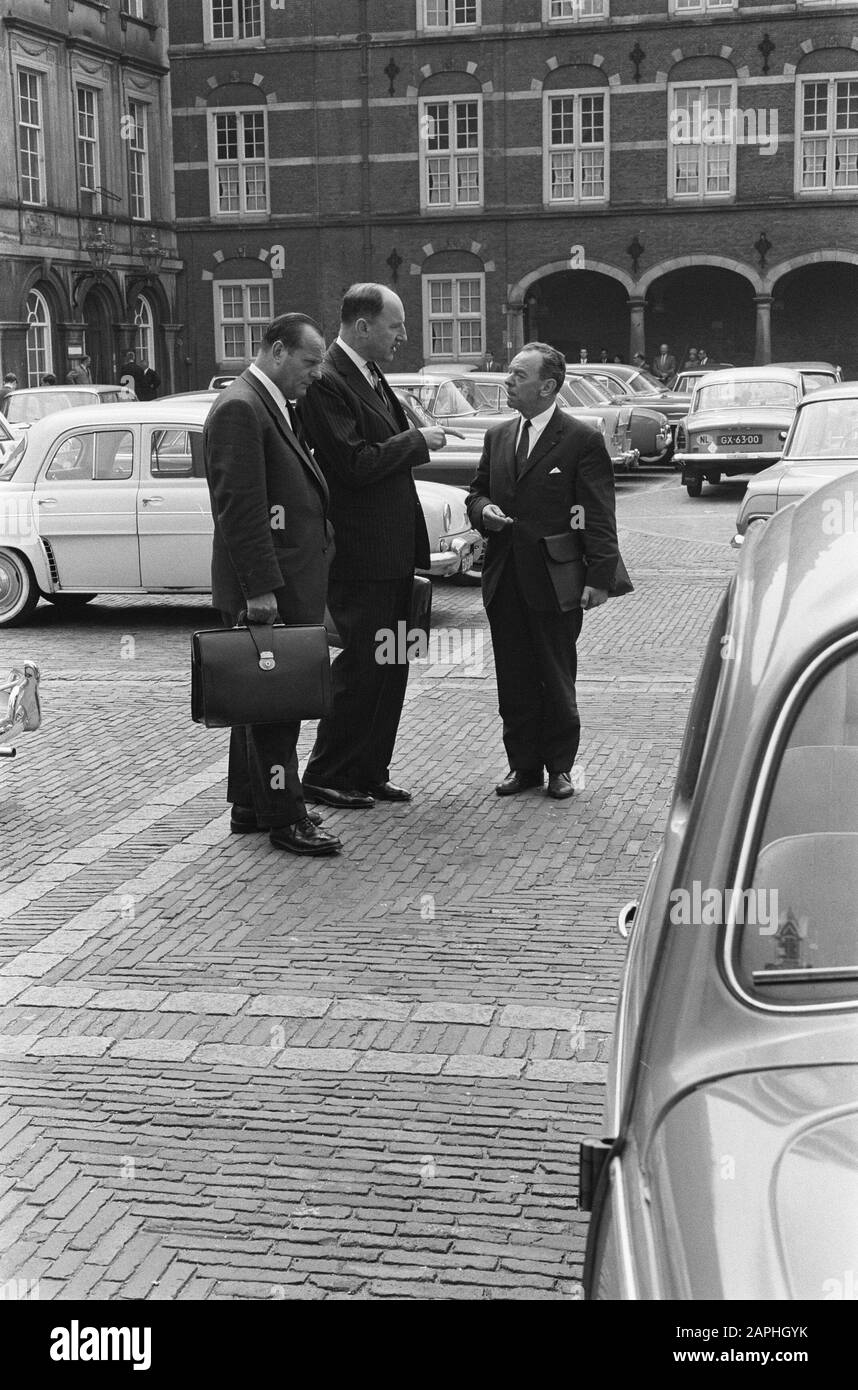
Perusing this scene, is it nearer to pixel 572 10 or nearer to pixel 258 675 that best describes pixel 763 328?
pixel 572 10

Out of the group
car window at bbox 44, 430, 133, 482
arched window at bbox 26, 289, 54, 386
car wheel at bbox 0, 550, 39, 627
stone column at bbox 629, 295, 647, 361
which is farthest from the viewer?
stone column at bbox 629, 295, 647, 361

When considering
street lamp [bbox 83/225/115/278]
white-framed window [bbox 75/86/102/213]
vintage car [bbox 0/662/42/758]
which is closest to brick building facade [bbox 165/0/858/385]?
white-framed window [bbox 75/86/102/213]

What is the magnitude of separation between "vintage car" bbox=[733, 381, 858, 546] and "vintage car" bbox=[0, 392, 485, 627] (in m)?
3.83

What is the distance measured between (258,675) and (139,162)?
3472cm

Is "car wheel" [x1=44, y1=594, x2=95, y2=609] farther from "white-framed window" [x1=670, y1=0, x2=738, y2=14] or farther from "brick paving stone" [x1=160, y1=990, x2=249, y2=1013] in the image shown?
"white-framed window" [x1=670, y1=0, x2=738, y2=14]

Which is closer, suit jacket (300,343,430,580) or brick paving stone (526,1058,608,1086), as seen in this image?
brick paving stone (526,1058,608,1086)

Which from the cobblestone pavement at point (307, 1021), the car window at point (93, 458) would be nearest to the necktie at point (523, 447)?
the cobblestone pavement at point (307, 1021)

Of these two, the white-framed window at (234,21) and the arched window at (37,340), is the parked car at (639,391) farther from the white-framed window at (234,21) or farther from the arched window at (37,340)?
the white-framed window at (234,21)

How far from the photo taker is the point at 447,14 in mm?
38125

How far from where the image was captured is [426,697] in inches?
386

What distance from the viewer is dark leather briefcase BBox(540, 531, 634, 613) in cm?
707

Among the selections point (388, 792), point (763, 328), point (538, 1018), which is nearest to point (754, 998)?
point (538, 1018)

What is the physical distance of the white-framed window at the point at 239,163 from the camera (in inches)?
1572
